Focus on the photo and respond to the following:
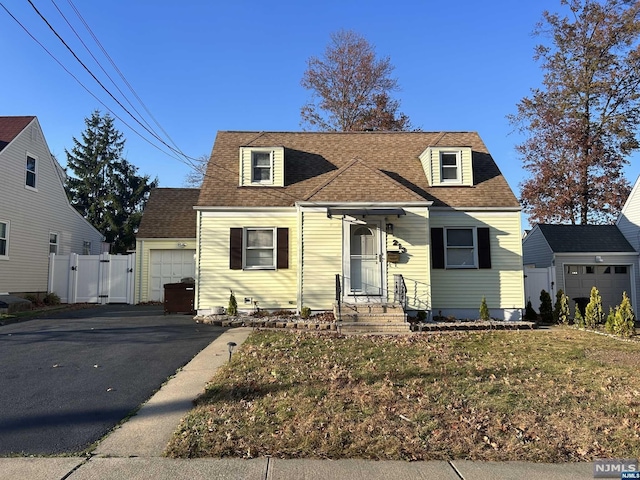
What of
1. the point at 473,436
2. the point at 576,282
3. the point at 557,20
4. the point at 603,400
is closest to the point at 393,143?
the point at 576,282

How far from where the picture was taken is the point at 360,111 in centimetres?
2831

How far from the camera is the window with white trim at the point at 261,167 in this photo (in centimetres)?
1446

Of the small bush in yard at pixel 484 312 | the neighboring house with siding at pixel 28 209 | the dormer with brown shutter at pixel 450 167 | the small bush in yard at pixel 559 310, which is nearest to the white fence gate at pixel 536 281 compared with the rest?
the small bush in yard at pixel 559 310

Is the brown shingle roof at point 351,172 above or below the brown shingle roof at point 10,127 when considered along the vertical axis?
below

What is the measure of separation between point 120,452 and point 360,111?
26463mm

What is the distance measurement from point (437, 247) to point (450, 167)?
9.52ft

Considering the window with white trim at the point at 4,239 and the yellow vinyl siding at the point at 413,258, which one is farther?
the window with white trim at the point at 4,239

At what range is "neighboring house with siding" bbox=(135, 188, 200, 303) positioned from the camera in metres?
18.0

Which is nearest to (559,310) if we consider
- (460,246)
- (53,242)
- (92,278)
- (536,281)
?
(536,281)

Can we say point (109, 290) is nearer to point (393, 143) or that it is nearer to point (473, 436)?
point (393, 143)

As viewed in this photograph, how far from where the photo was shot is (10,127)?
54.2 ft

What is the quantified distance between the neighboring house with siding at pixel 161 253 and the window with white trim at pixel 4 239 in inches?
169

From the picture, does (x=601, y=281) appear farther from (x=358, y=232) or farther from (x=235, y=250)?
(x=235, y=250)

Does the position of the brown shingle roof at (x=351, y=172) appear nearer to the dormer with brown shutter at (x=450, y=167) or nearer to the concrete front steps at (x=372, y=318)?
the dormer with brown shutter at (x=450, y=167)
